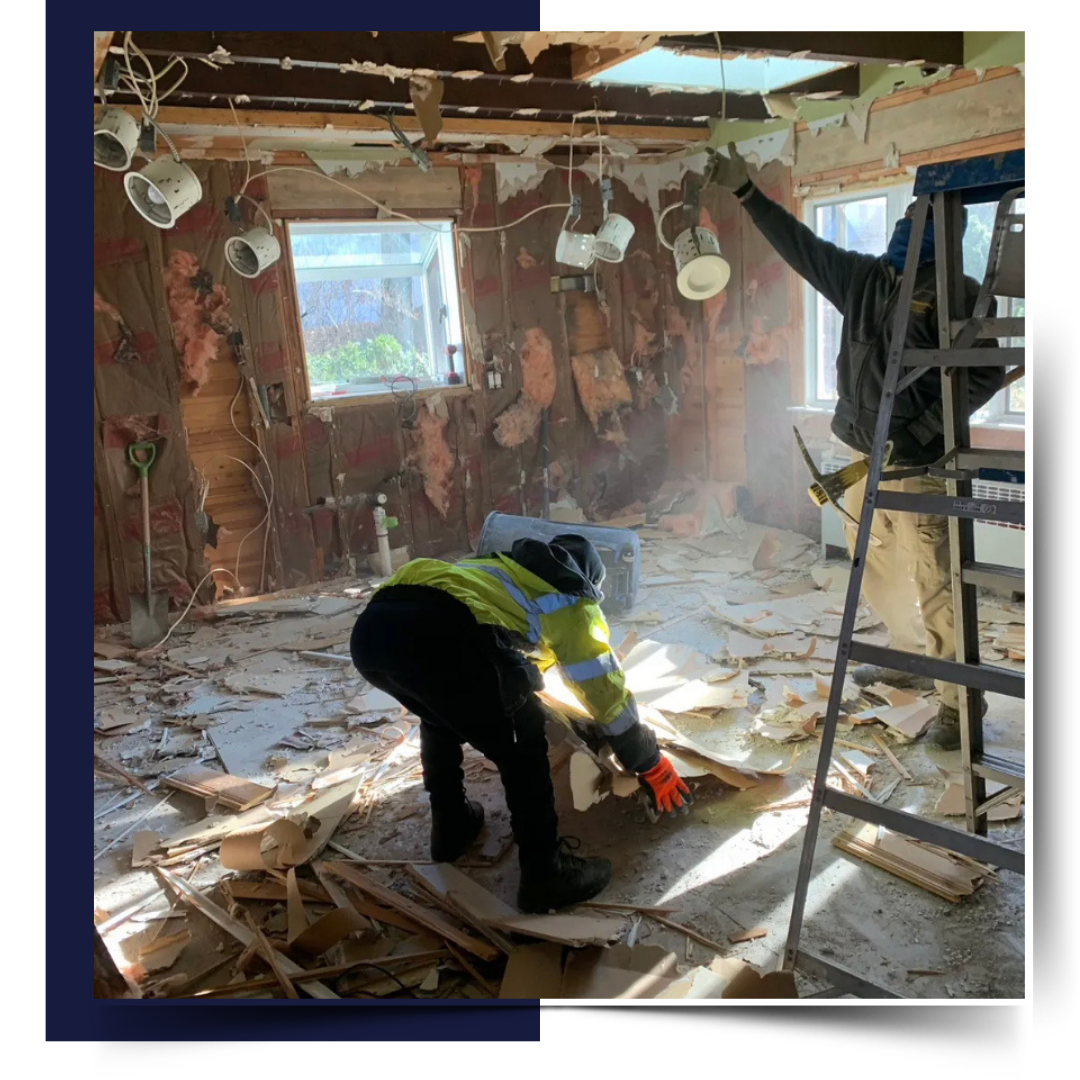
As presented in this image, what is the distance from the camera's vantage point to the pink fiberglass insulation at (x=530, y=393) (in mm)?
6535

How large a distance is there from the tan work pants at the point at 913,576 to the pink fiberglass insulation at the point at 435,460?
313cm

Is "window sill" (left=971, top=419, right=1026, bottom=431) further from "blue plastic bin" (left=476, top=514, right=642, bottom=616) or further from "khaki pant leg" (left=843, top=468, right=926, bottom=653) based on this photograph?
"blue plastic bin" (left=476, top=514, right=642, bottom=616)

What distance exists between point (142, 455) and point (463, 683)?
3.73 meters

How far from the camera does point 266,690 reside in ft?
14.6

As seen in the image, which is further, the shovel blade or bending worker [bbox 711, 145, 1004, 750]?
the shovel blade

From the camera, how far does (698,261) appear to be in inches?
187

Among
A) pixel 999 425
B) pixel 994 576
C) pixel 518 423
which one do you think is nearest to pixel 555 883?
pixel 994 576

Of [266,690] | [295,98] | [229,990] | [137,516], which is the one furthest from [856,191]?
[229,990]

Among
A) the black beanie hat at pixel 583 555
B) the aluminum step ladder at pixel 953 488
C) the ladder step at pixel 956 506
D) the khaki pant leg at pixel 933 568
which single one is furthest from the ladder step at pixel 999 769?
the black beanie hat at pixel 583 555

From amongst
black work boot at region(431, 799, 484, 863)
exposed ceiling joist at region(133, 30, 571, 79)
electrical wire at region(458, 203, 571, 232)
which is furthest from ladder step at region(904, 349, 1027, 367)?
electrical wire at region(458, 203, 571, 232)

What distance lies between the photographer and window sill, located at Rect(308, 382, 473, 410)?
234 inches

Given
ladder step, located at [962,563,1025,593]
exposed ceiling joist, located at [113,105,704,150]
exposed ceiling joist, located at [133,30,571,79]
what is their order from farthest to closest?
exposed ceiling joist, located at [113,105,704,150], exposed ceiling joist, located at [133,30,571,79], ladder step, located at [962,563,1025,593]

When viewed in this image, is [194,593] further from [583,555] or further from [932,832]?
[932,832]

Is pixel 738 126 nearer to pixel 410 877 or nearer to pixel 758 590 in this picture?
pixel 758 590
